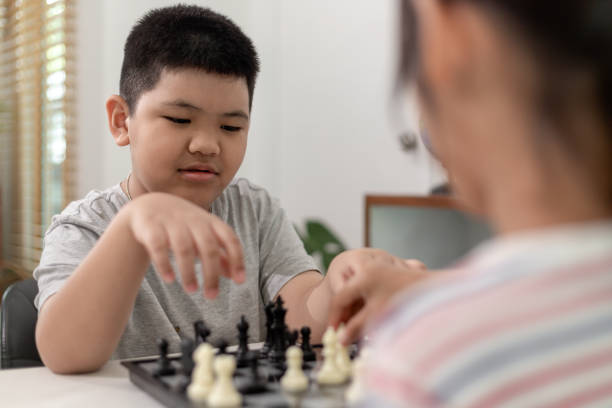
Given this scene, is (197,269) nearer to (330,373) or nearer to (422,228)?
(330,373)

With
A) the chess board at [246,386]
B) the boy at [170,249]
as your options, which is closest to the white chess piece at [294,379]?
the chess board at [246,386]

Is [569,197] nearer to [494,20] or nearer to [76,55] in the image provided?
[494,20]

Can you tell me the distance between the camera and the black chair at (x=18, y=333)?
1.09m

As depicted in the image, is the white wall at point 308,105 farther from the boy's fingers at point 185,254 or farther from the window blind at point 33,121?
the boy's fingers at point 185,254

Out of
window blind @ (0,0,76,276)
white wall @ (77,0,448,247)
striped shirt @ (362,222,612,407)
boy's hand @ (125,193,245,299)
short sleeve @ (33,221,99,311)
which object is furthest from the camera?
window blind @ (0,0,76,276)

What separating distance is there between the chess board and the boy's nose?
0.47 m

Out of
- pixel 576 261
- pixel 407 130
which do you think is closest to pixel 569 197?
pixel 576 261

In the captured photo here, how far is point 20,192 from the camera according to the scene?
3559mm

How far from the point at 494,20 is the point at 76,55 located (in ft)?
10.3

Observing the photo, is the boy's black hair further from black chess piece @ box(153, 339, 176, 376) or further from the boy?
black chess piece @ box(153, 339, 176, 376)

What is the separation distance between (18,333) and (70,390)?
15.4 inches

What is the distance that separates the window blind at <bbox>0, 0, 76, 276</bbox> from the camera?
124 inches

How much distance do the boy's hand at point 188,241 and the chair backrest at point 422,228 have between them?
5.18ft

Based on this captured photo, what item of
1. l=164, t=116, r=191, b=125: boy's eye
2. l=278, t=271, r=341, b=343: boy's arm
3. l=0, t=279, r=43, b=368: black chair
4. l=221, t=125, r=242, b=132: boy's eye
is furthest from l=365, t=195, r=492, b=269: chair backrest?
l=0, t=279, r=43, b=368: black chair
